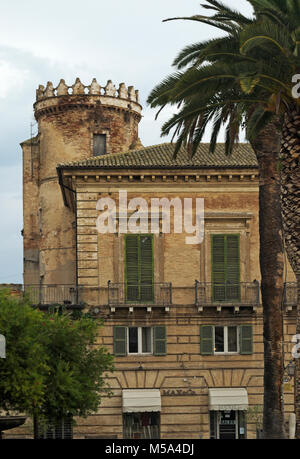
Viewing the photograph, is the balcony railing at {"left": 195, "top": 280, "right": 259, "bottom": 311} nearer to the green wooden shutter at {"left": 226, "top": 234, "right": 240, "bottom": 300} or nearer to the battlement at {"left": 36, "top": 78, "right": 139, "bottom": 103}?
the green wooden shutter at {"left": 226, "top": 234, "right": 240, "bottom": 300}

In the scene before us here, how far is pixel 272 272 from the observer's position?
29297mm

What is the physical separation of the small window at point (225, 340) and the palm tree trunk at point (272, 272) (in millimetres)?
12710

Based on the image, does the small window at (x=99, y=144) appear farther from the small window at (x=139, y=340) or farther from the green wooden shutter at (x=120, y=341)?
the green wooden shutter at (x=120, y=341)

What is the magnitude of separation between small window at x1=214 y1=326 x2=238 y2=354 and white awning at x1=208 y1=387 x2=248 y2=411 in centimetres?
180

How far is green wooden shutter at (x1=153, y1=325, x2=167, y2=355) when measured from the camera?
41875mm

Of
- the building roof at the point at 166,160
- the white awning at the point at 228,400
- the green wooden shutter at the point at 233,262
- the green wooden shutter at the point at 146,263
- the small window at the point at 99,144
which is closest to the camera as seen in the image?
the white awning at the point at 228,400

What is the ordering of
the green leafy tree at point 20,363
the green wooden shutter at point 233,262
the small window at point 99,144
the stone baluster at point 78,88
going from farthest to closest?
1. the stone baluster at point 78,88
2. the small window at point 99,144
3. the green wooden shutter at point 233,262
4. the green leafy tree at point 20,363

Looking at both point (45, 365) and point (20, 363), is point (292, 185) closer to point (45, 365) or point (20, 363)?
point (20, 363)

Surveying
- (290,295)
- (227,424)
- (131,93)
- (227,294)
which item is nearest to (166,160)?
(227,294)

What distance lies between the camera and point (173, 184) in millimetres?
43062

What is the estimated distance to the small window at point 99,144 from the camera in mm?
59650

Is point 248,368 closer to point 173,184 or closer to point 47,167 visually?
point 173,184

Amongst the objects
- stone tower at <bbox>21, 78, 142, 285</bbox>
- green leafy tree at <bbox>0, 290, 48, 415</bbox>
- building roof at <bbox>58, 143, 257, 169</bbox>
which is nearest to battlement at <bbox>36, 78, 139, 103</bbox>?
stone tower at <bbox>21, 78, 142, 285</bbox>

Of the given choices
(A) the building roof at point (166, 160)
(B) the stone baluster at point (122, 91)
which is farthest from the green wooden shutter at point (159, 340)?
(B) the stone baluster at point (122, 91)
